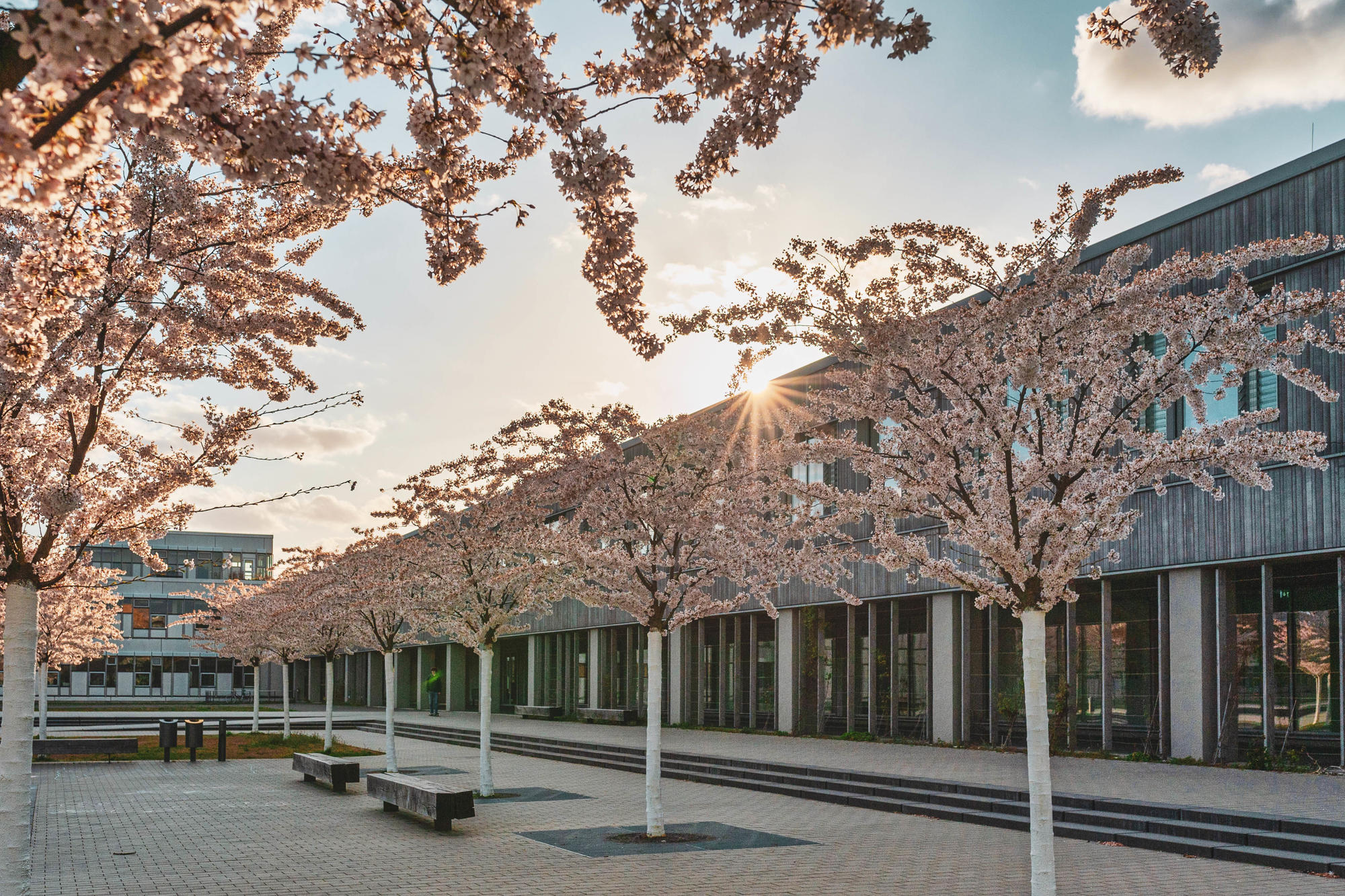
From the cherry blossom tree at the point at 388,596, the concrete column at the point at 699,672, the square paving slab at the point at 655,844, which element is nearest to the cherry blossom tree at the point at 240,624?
the cherry blossom tree at the point at 388,596

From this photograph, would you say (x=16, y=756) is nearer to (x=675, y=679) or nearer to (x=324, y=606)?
(x=324, y=606)

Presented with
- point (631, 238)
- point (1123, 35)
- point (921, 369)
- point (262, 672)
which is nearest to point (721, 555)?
point (921, 369)

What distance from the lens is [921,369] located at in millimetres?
9078

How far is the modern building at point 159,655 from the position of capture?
2785 inches

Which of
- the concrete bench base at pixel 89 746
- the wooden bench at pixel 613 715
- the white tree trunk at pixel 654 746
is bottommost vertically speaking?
the wooden bench at pixel 613 715

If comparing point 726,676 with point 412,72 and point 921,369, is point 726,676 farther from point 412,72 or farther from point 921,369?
point 412,72

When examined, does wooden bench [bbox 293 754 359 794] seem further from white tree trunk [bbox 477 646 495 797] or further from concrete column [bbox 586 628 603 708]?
concrete column [bbox 586 628 603 708]

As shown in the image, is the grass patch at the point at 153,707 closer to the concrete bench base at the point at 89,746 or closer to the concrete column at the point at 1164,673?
the concrete bench base at the point at 89,746

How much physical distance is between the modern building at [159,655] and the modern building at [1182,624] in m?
53.3

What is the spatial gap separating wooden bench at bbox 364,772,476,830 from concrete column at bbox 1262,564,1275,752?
485 inches

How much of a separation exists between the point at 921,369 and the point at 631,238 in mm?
4174

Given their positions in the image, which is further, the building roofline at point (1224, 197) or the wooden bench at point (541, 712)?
the wooden bench at point (541, 712)

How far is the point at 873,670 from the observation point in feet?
86.1

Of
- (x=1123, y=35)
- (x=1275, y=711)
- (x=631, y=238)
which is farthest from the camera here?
(x=1275, y=711)
